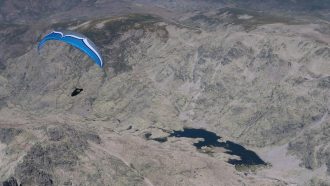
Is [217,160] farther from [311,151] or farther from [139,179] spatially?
[139,179]

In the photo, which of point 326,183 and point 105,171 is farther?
point 326,183

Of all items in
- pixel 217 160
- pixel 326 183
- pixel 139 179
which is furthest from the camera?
pixel 217 160

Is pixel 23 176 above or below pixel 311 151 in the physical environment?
above

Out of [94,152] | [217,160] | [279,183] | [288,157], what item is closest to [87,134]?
[94,152]

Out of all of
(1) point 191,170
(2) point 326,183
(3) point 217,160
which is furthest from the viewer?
(3) point 217,160

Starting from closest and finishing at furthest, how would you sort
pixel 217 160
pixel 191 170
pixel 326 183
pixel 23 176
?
pixel 23 176 → pixel 191 170 → pixel 326 183 → pixel 217 160

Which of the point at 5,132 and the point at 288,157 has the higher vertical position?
the point at 5,132

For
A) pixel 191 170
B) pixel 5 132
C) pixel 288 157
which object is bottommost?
pixel 288 157

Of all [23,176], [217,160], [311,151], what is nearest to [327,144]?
[311,151]

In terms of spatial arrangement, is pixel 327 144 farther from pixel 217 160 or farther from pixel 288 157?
pixel 217 160
